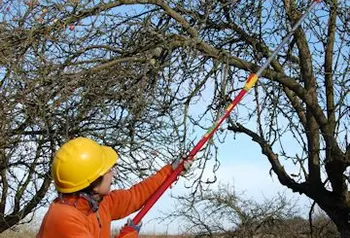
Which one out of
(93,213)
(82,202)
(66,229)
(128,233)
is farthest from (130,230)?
(66,229)

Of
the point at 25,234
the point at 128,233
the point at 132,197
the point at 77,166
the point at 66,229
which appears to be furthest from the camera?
the point at 25,234

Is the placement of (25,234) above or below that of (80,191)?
above

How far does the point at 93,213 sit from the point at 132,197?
2.06ft

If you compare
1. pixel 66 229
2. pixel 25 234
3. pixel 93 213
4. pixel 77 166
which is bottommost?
pixel 66 229

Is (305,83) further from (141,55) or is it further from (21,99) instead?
(21,99)

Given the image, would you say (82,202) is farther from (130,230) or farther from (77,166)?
(130,230)

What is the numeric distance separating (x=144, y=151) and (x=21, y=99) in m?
3.92

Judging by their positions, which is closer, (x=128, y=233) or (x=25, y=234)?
(x=128, y=233)

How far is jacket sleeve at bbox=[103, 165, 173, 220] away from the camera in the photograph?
458 cm

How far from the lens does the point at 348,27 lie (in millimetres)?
7121

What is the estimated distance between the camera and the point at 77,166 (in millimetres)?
3924

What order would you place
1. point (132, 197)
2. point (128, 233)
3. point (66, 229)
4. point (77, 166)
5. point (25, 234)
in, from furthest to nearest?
point (25, 234), point (132, 197), point (128, 233), point (77, 166), point (66, 229)

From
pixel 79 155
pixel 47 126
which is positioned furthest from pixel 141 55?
pixel 79 155

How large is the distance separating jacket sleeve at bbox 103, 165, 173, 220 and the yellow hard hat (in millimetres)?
610
